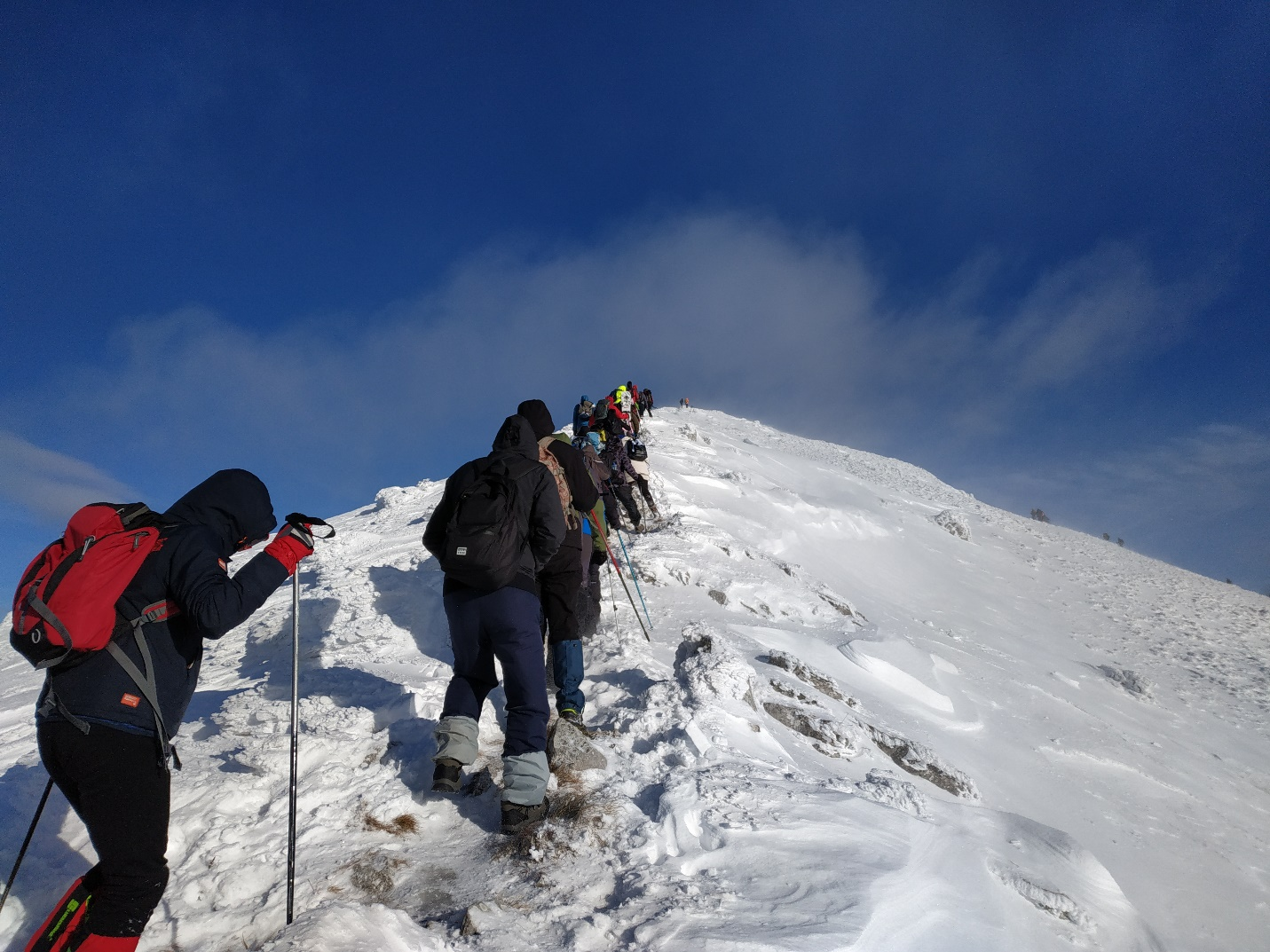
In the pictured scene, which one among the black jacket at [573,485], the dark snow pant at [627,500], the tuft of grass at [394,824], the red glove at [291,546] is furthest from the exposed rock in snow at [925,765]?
the dark snow pant at [627,500]

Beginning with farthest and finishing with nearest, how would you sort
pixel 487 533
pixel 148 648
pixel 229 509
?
pixel 487 533 < pixel 229 509 < pixel 148 648

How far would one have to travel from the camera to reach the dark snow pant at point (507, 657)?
3.90 meters

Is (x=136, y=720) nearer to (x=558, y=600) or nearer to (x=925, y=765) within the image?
(x=558, y=600)

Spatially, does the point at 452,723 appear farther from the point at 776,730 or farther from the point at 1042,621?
the point at 1042,621

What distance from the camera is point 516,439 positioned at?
178 inches

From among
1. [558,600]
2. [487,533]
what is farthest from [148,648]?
[558,600]

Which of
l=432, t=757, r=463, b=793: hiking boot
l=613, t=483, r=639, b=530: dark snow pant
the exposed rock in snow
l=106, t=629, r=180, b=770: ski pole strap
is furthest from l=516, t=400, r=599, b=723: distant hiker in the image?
l=613, t=483, r=639, b=530: dark snow pant

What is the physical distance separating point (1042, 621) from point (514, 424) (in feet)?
56.1

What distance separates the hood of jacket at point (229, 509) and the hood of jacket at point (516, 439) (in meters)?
1.54

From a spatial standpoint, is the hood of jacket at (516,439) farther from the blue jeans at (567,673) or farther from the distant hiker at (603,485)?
the distant hiker at (603,485)

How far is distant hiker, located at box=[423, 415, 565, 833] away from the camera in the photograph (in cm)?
385

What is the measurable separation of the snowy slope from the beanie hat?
7.90ft

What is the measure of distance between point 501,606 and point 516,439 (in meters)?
1.20

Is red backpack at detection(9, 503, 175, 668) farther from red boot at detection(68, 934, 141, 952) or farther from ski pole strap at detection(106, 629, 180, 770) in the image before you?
red boot at detection(68, 934, 141, 952)
